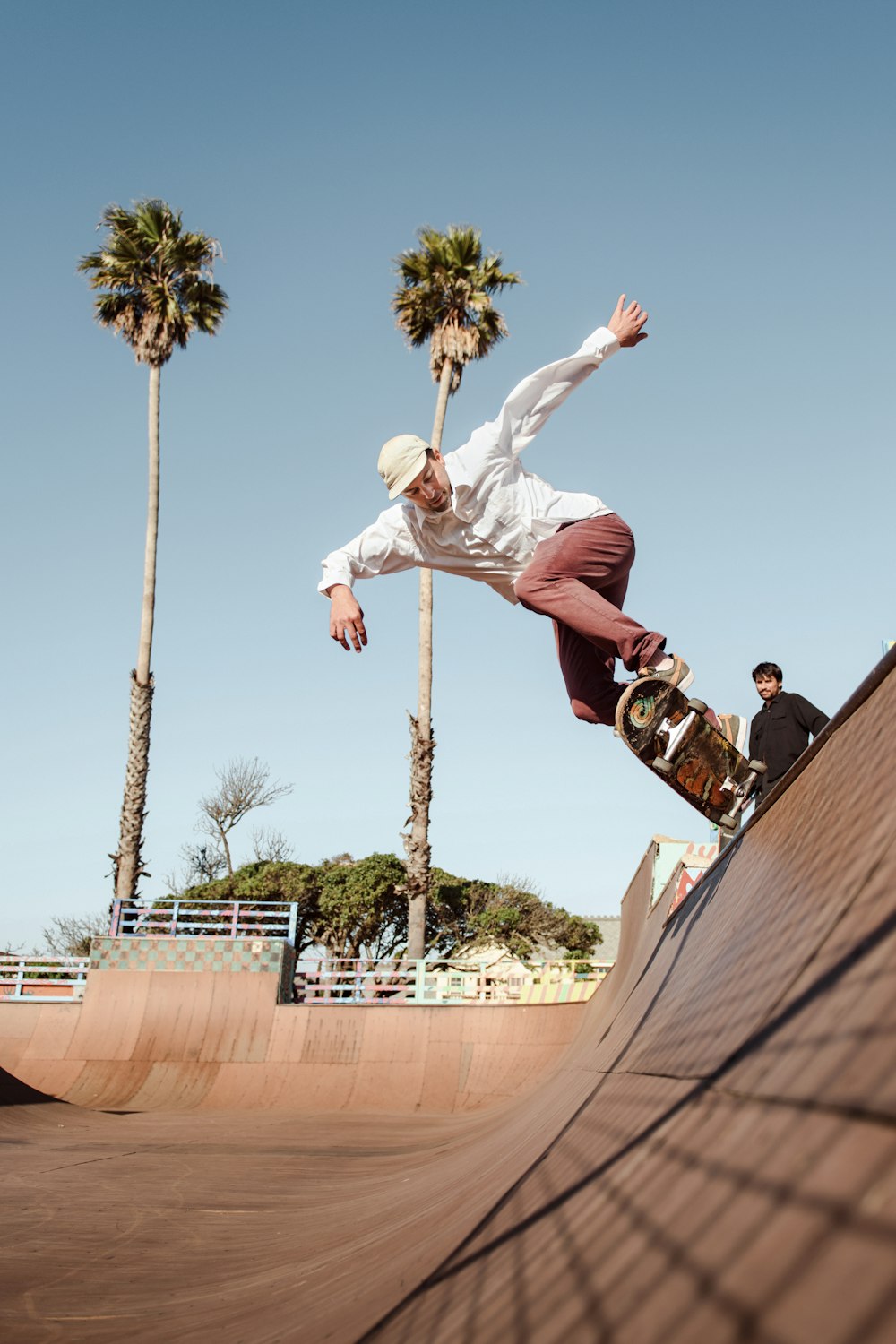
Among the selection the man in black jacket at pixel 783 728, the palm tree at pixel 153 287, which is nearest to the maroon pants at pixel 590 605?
the man in black jacket at pixel 783 728

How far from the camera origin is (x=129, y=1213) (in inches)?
98.3

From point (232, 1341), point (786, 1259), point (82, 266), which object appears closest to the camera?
point (786, 1259)

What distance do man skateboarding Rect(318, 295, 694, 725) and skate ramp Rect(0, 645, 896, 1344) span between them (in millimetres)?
1648

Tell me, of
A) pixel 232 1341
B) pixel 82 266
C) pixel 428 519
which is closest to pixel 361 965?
pixel 82 266

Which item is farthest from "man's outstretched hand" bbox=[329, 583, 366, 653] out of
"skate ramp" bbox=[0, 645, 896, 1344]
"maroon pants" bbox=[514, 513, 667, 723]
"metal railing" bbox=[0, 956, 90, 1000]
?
"metal railing" bbox=[0, 956, 90, 1000]

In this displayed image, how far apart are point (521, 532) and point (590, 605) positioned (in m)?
0.48

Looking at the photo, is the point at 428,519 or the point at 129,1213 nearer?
the point at 129,1213

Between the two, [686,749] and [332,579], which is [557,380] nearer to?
[332,579]

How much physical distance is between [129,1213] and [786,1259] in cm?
262

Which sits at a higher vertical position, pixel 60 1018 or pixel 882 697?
pixel 882 697

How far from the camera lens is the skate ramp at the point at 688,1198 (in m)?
0.38

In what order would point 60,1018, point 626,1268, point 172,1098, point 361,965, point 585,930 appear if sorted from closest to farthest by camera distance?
point 626,1268 → point 172,1098 → point 60,1018 → point 361,965 → point 585,930

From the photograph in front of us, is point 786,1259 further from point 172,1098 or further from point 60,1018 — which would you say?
point 60,1018

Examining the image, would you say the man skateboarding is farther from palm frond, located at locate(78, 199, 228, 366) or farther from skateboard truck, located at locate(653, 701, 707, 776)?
palm frond, located at locate(78, 199, 228, 366)
